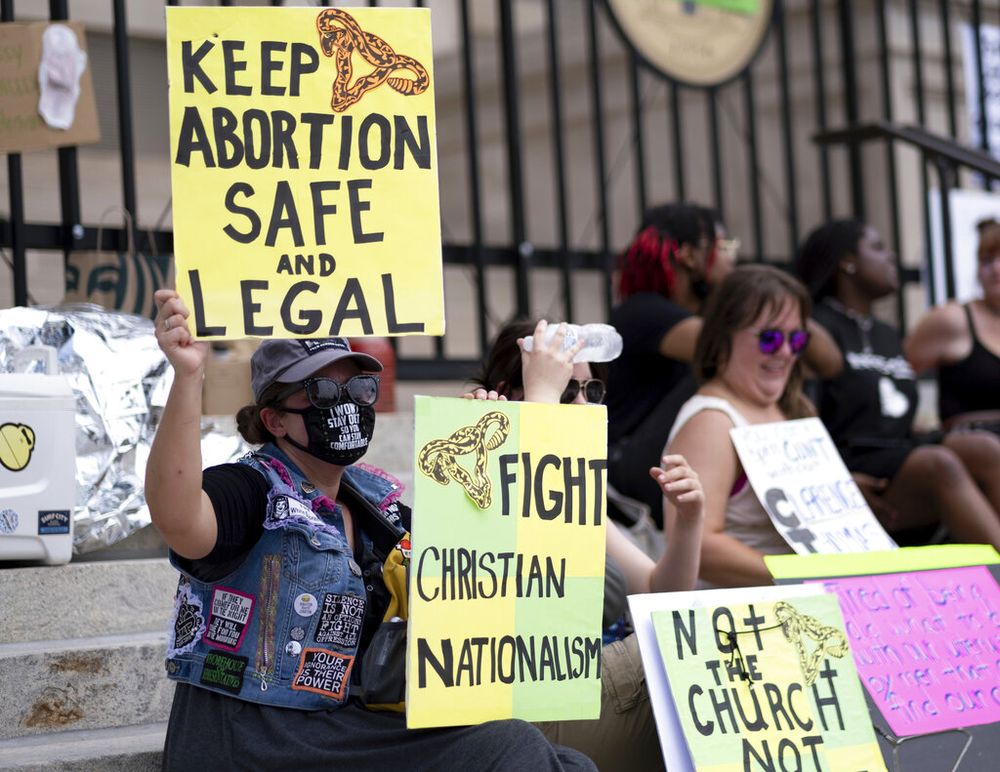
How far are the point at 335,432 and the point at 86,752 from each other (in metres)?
0.89

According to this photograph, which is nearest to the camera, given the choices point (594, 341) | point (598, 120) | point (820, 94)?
point (594, 341)

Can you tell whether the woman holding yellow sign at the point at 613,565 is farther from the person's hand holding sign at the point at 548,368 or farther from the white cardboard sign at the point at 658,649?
the white cardboard sign at the point at 658,649

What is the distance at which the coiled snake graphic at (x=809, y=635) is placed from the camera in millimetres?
2594

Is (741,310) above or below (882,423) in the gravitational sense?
above

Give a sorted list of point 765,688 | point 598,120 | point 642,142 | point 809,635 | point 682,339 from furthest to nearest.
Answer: point 642,142 → point 598,120 → point 682,339 → point 809,635 → point 765,688

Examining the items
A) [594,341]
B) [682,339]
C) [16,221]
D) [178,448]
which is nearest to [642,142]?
[682,339]

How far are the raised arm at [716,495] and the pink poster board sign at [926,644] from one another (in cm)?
36

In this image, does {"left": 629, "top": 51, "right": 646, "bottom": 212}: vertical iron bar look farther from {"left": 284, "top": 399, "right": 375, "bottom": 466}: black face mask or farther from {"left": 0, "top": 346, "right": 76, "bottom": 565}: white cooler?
{"left": 284, "top": 399, "right": 375, "bottom": 466}: black face mask

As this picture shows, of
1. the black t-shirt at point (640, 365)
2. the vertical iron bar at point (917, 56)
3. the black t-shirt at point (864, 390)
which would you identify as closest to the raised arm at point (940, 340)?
the black t-shirt at point (864, 390)

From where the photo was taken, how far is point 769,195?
900cm

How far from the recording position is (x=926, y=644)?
9.37ft

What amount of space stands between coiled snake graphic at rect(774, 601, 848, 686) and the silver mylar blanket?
5.52ft

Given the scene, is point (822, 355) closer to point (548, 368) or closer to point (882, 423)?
point (882, 423)

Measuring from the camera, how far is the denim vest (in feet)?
7.34
